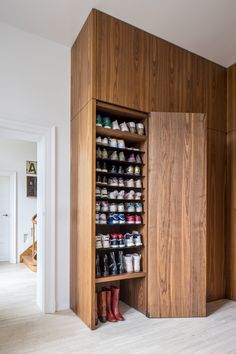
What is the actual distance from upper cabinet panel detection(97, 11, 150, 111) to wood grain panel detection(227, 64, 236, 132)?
4.26 ft

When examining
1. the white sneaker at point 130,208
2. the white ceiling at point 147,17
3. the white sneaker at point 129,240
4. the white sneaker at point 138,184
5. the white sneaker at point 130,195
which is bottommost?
the white sneaker at point 129,240

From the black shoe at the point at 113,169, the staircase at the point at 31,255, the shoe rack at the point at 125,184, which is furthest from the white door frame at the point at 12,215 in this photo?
the black shoe at the point at 113,169

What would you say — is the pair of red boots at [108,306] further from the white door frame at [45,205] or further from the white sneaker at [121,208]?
the white sneaker at [121,208]

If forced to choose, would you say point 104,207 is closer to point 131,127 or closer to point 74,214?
point 74,214

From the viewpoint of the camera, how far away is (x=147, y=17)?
245cm

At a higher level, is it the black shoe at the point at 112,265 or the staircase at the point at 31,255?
the black shoe at the point at 112,265

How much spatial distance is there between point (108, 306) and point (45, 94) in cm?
227

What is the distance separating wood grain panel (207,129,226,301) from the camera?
120 inches

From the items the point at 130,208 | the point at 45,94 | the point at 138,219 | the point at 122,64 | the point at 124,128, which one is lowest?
the point at 138,219

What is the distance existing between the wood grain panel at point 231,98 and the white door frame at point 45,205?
7.19ft

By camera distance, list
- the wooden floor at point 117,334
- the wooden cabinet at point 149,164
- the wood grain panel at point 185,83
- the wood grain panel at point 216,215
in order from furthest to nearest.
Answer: the wood grain panel at point 216,215 → the wood grain panel at point 185,83 → the wooden cabinet at point 149,164 → the wooden floor at point 117,334

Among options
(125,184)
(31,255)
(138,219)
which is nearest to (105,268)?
(138,219)

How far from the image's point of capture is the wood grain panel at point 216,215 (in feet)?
9.98

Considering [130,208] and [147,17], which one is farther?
[130,208]
